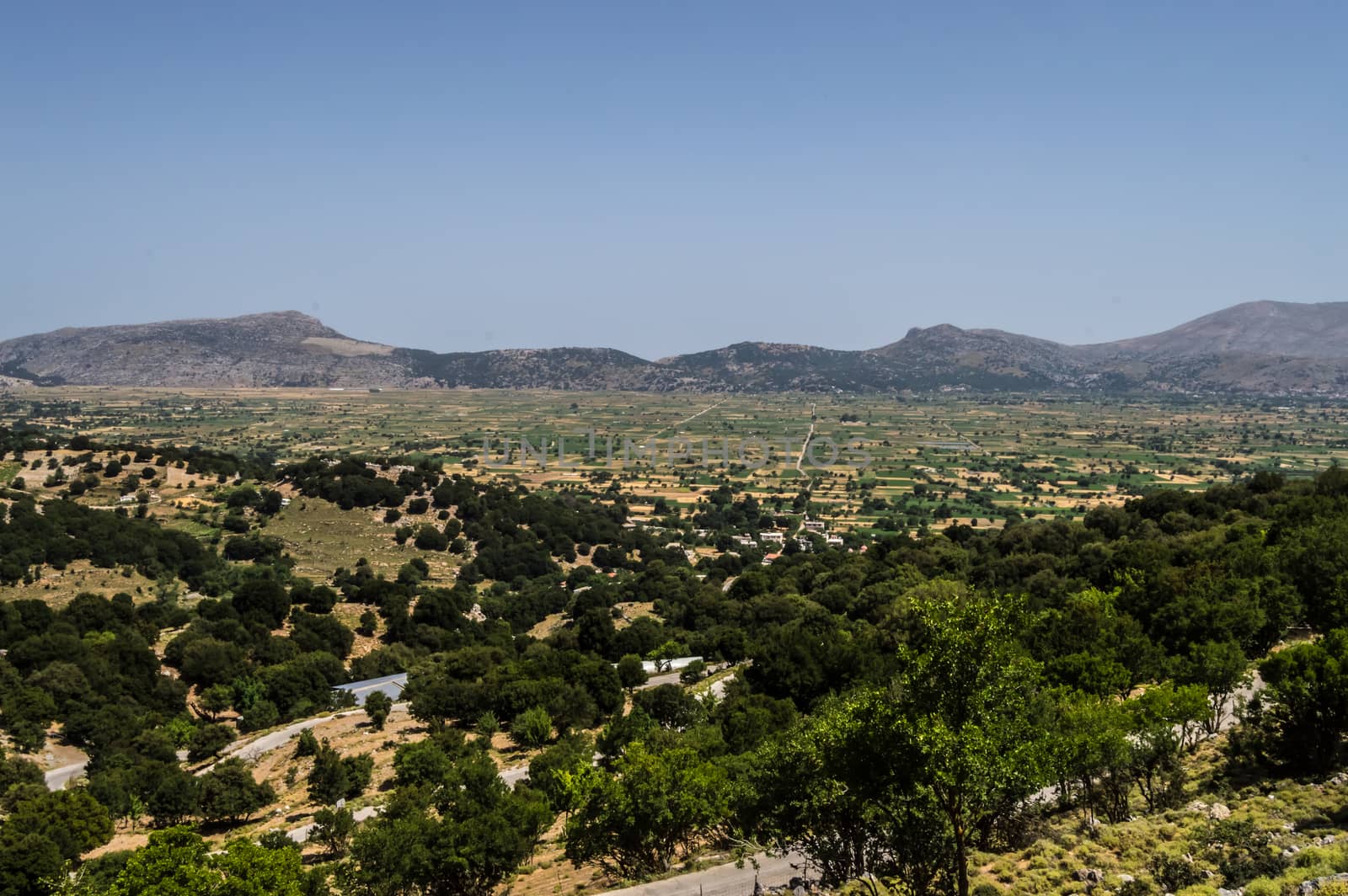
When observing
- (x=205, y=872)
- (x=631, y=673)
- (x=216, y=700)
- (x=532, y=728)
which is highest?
(x=205, y=872)

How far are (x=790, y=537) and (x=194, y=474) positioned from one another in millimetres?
68424

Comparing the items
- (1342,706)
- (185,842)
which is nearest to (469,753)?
(185,842)

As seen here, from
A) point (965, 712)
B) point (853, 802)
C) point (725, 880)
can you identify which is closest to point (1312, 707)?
point (853, 802)

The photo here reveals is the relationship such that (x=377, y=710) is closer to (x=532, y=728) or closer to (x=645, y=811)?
(x=532, y=728)

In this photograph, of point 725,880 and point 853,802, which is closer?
point 853,802

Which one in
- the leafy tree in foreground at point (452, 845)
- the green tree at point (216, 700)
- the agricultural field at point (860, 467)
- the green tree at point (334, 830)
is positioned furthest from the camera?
the agricultural field at point (860, 467)

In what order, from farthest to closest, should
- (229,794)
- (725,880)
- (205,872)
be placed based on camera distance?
1. (229,794)
2. (725,880)
3. (205,872)

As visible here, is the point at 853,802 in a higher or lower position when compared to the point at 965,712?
lower

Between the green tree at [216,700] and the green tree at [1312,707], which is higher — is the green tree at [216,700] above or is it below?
below

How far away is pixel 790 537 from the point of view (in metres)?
101

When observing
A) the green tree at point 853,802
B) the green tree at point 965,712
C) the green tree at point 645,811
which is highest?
the green tree at point 965,712

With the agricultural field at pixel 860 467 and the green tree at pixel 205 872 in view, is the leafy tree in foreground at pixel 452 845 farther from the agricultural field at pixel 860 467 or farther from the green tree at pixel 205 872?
the agricultural field at pixel 860 467

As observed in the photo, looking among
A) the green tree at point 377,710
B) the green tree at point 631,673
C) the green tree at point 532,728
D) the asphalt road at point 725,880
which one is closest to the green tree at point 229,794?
the green tree at point 377,710

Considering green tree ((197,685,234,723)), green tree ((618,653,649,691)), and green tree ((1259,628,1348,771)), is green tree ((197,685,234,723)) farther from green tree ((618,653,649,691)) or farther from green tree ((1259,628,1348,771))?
green tree ((1259,628,1348,771))
